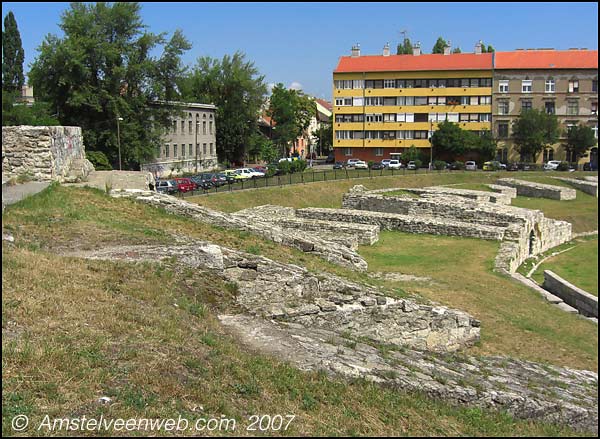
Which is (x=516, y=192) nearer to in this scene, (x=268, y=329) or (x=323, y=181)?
(x=323, y=181)

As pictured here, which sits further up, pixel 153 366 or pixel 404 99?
pixel 404 99

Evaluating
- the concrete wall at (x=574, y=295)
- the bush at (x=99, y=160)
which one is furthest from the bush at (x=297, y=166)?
the concrete wall at (x=574, y=295)

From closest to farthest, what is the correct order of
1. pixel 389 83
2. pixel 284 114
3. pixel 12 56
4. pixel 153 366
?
pixel 153 366 < pixel 389 83 < pixel 12 56 < pixel 284 114

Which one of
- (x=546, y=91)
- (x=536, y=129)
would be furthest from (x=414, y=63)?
(x=536, y=129)

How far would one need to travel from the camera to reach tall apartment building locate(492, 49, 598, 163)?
59125 millimetres

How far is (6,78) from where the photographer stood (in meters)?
62.6

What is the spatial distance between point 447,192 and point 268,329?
86.7ft

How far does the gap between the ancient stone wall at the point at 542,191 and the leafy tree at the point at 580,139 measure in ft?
62.0

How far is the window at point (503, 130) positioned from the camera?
61.7 metres

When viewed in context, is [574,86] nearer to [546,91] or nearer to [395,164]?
[546,91]

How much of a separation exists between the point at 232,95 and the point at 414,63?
1908 cm

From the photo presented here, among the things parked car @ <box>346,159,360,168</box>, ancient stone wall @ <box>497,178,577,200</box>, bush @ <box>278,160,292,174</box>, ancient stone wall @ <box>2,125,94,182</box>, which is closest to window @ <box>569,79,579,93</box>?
parked car @ <box>346,159,360,168</box>

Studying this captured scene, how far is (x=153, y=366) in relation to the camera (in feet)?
19.0

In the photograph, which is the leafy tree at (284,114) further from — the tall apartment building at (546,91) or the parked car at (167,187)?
the parked car at (167,187)
